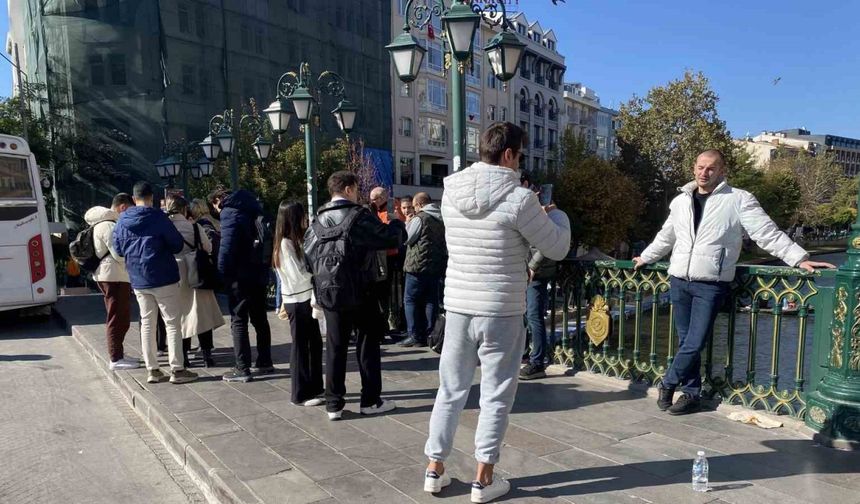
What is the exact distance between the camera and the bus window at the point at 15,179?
10.3 m

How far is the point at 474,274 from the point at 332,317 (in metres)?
1.71

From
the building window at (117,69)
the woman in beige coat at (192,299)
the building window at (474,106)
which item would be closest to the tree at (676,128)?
the building window at (474,106)

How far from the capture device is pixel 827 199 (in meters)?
62.0

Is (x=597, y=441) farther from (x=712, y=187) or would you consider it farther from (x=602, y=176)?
(x=602, y=176)

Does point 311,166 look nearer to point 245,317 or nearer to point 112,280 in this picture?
point 112,280

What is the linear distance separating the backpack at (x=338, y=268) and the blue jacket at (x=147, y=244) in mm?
2121

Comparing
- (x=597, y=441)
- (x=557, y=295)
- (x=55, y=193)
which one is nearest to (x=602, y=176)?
(x=55, y=193)

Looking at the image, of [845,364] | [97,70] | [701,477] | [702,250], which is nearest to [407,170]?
[97,70]

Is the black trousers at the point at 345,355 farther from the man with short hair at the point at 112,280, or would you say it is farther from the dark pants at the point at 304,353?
the man with short hair at the point at 112,280

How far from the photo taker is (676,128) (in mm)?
39438

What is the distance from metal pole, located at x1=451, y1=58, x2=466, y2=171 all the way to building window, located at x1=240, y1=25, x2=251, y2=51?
92.3ft

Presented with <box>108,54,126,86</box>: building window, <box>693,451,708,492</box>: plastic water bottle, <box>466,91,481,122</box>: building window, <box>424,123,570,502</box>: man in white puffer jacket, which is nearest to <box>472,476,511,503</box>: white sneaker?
<box>424,123,570,502</box>: man in white puffer jacket

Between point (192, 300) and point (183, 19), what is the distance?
25.4 meters

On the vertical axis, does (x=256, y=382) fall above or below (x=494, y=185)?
below
